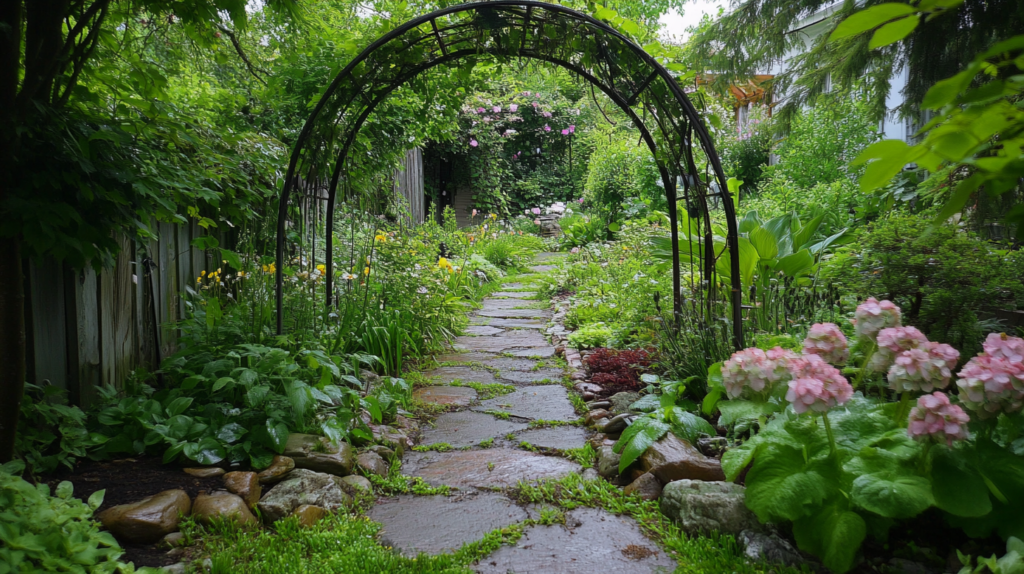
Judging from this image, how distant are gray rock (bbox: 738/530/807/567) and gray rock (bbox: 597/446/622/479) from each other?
695 mm

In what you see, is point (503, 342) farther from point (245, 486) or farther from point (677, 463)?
point (245, 486)

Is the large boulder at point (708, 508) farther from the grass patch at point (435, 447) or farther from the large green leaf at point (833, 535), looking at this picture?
the grass patch at point (435, 447)

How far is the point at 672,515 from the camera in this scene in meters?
2.11

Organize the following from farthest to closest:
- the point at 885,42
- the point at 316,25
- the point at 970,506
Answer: the point at 316,25 < the point at 970,506 < the point at 885,42

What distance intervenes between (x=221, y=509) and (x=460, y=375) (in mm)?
2110

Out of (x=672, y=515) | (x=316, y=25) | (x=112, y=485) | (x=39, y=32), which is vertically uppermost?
(x=316, y=25)

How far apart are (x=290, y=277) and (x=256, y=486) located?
5.79 feet

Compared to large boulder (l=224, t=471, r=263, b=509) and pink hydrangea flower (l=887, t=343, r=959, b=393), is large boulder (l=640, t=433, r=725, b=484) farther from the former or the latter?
large boulder (l=224, t=471, r=263, b=509)

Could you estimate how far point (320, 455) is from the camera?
2.46m

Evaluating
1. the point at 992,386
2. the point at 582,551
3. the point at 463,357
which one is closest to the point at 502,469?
the point at 582,551

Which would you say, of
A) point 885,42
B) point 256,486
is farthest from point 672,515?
point 885,42

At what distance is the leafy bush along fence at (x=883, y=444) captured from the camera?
156cm

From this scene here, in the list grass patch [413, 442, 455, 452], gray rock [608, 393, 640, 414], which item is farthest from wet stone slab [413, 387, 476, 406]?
gray rock [608, 393, 640, 414]

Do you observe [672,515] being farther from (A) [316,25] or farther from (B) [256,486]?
(A) [316,25]
